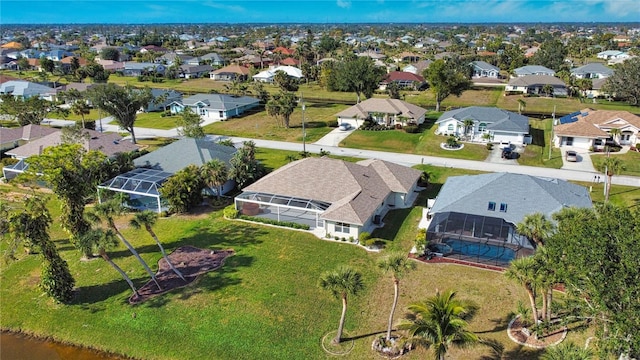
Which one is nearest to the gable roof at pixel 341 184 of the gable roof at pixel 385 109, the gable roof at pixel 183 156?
the gable roof at pixel 183 156

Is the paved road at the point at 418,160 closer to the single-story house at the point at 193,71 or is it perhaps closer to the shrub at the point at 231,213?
the shrub at the point at 231,213

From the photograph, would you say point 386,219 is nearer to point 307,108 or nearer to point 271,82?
point 307,108

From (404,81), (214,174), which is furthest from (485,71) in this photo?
(214,174)

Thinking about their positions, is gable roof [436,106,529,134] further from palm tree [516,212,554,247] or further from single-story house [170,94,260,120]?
palm tree [516,212,554,247]

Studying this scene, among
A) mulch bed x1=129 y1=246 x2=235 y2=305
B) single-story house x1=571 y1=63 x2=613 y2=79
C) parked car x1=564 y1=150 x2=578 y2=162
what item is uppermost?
single-story house x1=571 y1=63 x2=613 y2=79

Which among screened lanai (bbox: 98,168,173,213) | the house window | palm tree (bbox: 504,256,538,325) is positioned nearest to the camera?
palm tree (bbox: 504,256,538,325)

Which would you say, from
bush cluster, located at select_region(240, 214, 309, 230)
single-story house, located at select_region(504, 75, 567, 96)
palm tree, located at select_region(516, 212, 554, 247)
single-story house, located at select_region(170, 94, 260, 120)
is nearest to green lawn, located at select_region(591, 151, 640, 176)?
palm tree, located at select_region(516, 212, 554, 247)
